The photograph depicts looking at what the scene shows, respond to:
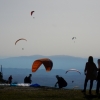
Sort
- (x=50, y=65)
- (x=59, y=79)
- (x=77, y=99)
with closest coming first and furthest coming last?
(x=77, y=99) → (x=59, y=79) → (x=50, y=65)

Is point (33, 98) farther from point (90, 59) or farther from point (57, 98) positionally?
point (90, 59)

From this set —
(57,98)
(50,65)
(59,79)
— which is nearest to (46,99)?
(57,98)

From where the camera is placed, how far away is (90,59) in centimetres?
2183

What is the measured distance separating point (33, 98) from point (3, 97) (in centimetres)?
188

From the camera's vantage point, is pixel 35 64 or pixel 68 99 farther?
pixel 35 64

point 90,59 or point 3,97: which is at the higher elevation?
point 90,59

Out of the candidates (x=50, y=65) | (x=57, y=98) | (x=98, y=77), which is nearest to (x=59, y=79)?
(x=50, y=65)

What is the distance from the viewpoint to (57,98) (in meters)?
20.1

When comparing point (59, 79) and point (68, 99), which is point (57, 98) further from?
point (59, 79)

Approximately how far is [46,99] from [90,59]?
427 centimetres

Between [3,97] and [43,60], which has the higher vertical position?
[43,60]

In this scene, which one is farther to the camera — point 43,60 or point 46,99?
point 43,60

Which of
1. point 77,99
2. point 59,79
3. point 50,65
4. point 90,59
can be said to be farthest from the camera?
point 50,65

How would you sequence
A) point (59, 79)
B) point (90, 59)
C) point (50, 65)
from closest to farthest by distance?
point (90, 59) < point (59, 79) < point (50, 65)
